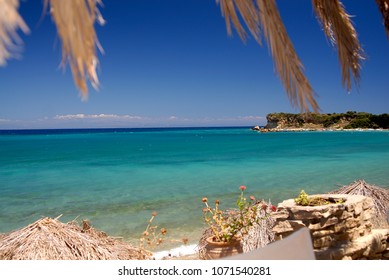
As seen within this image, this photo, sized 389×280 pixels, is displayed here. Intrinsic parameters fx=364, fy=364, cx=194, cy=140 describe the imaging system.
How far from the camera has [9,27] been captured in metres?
0.69

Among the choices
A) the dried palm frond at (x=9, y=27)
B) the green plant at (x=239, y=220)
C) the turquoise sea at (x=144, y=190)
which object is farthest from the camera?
the turquoise sea at (x=144, y=190)

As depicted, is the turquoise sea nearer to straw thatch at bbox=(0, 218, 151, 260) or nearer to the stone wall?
straw thatch at bbox=(0, 218, 151, 260)

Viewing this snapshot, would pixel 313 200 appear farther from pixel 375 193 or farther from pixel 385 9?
pixel 375 193

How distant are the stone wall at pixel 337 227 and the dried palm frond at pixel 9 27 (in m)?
2.40

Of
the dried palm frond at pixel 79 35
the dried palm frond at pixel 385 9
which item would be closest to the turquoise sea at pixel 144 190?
the dried palm frond at pixel 385 9

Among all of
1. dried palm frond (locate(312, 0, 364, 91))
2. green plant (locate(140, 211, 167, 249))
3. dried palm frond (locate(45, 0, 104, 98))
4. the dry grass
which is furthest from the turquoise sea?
dried palm frond (locate(45, 0, 104, 98))

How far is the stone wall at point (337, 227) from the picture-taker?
264 centimetres

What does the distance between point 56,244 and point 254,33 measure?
82.3 inches

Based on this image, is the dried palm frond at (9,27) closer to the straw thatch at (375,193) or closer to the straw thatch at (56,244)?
the straw thatch at (56,244)

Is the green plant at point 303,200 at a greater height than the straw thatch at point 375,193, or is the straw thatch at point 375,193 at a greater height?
the green plant at point 303,200

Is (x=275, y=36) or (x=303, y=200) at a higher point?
(x=275, y=36)

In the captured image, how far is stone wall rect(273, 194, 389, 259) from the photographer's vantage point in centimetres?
264

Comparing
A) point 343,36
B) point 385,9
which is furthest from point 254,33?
point 385,9
